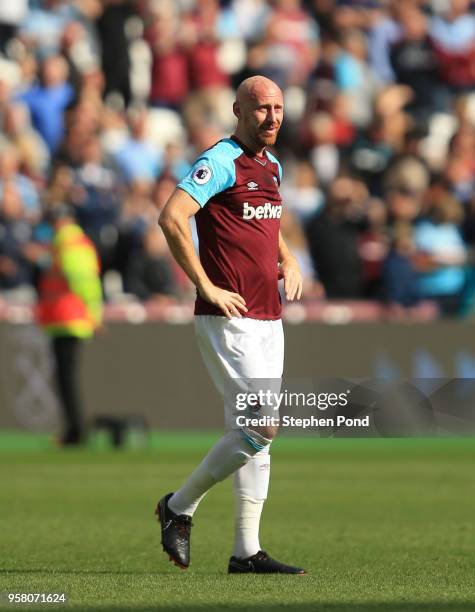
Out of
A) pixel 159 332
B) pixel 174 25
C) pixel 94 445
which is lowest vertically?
pixel 94 445

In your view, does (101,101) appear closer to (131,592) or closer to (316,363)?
(316,363)

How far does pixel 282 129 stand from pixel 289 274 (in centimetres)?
1364

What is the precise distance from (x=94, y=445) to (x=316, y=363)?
8.62 feet

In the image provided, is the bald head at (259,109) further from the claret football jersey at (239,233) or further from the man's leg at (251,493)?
the man's leg at (251,493)

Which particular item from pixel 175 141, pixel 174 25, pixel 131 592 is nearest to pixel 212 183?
pixel 131 592

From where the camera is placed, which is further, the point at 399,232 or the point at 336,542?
the point at 399,232

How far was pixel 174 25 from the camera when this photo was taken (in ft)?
71.8

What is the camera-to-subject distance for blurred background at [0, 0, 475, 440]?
1791 centimetres

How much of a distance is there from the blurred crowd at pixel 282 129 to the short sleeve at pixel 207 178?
9.33 metres

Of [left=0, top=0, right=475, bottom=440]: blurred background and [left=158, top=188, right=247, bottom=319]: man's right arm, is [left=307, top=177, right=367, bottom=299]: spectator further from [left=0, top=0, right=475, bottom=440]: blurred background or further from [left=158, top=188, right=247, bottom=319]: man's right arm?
[left=158, top=188, right=247, bottom=319]: man's right arm

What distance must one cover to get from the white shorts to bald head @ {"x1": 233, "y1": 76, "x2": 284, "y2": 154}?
88 cm

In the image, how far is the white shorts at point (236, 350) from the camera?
7602mm

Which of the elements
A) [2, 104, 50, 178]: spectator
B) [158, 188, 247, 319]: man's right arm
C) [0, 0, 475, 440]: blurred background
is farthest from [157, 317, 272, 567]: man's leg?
[2, 104, 50, 178]: spectator

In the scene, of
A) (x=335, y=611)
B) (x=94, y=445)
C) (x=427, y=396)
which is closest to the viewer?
(x=335, y=611)
